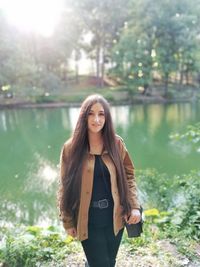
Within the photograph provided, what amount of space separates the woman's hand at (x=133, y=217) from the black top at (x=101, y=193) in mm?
118

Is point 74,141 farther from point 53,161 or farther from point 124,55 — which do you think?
point 124,55

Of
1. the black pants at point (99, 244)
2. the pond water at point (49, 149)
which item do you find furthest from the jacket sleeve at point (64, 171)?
the pond water at point (49, 149)

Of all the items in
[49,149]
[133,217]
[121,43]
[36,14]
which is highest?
[36,14]

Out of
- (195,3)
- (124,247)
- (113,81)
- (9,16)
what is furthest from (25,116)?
(124,247)

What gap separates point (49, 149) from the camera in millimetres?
10109

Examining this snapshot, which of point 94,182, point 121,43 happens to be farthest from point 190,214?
point 121,43

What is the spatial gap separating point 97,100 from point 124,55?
20025 millimetres

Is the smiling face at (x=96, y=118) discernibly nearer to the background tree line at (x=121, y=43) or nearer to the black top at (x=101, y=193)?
the black top at (x=101, y=193)

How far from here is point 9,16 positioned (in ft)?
62.7

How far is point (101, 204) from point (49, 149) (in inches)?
339

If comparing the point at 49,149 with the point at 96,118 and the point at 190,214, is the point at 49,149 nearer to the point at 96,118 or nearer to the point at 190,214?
the point at 190,214

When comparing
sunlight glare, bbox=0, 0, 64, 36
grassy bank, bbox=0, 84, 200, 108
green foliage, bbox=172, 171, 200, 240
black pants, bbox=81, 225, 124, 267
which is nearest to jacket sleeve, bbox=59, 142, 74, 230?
black pants, bbox=81, 225, 124, 267

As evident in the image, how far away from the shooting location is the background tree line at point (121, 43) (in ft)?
62.4

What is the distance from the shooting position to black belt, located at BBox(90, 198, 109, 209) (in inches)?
64.3
